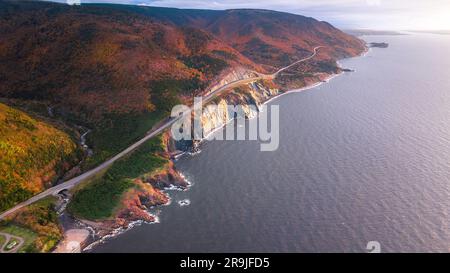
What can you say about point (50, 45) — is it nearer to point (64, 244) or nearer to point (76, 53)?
point (76, 53)

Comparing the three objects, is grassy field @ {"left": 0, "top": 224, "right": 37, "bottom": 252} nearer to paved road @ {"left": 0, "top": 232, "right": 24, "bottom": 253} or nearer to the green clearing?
paved road @ {"left": 0, "top": 232, "right": 24, "bottom": 253}

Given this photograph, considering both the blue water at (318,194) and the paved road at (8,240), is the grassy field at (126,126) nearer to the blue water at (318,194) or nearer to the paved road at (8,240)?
→ the blue water at (318,194)

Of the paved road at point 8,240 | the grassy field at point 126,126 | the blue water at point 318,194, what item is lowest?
the paved road at point 8,240

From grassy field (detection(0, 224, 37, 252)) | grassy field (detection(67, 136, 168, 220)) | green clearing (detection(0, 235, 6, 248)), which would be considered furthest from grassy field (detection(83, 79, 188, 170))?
green clearing (detection(0, 235, 6, 248))

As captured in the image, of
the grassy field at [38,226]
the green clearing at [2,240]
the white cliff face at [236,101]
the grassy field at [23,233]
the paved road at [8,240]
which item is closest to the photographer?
the paved road at [8,240]

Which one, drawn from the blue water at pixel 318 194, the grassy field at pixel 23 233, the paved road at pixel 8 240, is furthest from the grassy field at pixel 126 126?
the paved road at pixel 8 240

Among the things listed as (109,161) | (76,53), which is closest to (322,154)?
(109,161)

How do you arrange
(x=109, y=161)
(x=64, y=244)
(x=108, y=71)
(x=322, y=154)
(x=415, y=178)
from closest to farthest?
(x=64, y=244) → (x=415, y=178) → (x=109, y=161) → (x=322, y=154) → (x=108, y=71)

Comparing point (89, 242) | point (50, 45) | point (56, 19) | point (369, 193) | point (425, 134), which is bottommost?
point (89, 242)
